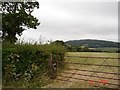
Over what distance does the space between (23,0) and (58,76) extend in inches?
418

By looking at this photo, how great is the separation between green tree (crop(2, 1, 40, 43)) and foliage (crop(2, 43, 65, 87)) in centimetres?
831

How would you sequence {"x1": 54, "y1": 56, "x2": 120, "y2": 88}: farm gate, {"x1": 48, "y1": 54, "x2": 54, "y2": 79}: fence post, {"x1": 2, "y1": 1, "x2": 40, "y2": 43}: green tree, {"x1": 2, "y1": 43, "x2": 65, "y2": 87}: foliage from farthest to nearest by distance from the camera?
{"x1": 2, "y1": 1, "x2": 40, "y2": 43}: green tree → {"x1": 48, "y1": 54, "x2": 54, "y2": 79}: fence post → {"x1": 2, "y1": 43, "x2": 65, "y2": 87}: foliage → {"x1": 54, "y1": 56, "x2": 120, "y2": 88}: farm gate

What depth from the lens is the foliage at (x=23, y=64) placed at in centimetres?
1263

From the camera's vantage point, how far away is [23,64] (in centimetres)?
1327

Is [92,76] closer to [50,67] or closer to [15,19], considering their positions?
[50,67]

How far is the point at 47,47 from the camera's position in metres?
14.9

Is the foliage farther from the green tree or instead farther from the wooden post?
the green tree

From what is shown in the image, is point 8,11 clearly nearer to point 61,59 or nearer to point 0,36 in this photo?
point 0,36

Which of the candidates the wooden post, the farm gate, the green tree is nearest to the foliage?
the wooden post

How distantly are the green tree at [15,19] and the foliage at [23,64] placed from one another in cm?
831

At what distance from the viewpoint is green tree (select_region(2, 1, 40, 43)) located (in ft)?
72.4

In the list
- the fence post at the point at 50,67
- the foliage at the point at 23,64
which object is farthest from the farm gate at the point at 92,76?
the foliage at the point at 23,64

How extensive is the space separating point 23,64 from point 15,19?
985cm

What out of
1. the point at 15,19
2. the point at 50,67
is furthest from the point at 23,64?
the point at 15,19
